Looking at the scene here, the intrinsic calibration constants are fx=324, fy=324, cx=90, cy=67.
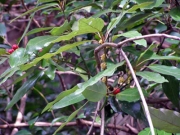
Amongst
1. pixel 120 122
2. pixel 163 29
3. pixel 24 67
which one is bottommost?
pixel 120 122

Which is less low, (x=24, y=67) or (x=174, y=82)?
(x=24, y=67)

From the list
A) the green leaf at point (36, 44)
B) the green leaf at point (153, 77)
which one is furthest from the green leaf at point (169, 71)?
the green leaf at point (36, 44)

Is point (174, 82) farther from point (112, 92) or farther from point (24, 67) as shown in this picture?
point (24, 67)

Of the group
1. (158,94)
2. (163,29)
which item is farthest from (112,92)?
(158,94)

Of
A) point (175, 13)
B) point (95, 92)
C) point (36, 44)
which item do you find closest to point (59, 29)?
point (36, 44)

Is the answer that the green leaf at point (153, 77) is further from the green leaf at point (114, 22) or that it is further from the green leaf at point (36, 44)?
the green leaf at point (36, 44)

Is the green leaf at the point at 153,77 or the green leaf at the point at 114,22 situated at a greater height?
the green leaf at the point at 114,22

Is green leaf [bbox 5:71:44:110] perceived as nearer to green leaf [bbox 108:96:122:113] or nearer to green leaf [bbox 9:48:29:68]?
green leaf [bbox 9:48:29:68]
